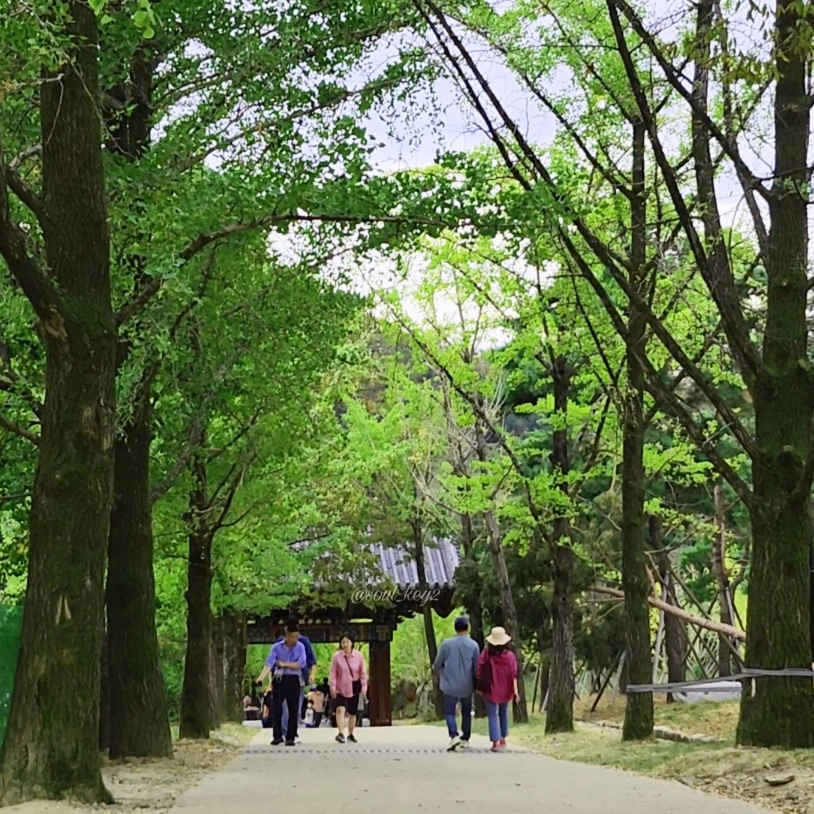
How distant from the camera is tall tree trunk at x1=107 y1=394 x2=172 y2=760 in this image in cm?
1124

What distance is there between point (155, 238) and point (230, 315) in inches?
125

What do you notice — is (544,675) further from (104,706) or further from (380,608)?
(104,706)

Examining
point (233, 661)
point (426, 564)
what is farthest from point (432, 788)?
point (426, 564)

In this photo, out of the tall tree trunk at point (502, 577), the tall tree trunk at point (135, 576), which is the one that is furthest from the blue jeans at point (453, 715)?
the tall tree trunk at point (502, 577)

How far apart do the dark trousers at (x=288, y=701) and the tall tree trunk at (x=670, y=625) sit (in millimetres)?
9768

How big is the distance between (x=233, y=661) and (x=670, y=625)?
12.1m

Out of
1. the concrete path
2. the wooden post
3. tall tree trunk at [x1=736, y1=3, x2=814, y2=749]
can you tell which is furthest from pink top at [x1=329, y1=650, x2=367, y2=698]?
the wooden post

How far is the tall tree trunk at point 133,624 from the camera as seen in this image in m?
11.2

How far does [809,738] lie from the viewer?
9.17m

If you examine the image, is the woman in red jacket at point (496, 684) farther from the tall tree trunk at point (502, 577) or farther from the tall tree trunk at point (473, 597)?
the tall tree trunk at point (473, 597)

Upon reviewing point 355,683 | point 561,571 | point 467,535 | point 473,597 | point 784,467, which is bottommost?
point 355,683

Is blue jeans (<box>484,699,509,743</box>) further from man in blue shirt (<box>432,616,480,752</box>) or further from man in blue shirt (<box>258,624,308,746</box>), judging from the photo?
man in blue shirt (<box>258,624,308,746</box>)

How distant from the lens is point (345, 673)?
632 inches

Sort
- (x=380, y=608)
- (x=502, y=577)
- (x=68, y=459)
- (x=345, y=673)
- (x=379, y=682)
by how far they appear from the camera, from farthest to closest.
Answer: (x=379, y=682)
(x=380, y=608)
(x=502, y=577)
(x=345, y=673)
(x=68, y=459)
